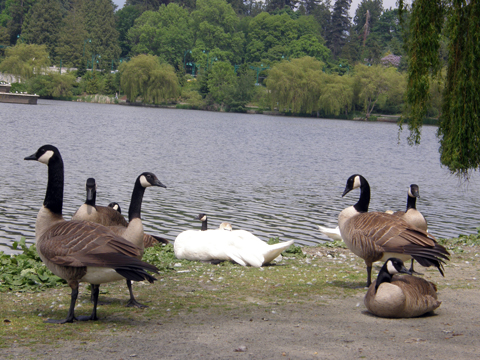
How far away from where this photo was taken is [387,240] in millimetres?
7543

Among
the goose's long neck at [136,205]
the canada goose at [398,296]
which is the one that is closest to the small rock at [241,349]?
the canada goose at [398,296]

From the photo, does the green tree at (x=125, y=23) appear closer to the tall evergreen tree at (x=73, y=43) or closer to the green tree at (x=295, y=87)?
the tall evergreen tree at (x=73, y=43)

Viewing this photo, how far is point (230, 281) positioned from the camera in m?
8.63

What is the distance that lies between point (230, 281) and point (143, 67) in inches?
3775

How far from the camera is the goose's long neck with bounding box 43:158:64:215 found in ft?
21.4

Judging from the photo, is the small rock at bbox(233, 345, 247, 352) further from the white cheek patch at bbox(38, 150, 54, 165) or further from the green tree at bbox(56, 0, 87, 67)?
the green tree at bbox(56, 0, 87, 67)

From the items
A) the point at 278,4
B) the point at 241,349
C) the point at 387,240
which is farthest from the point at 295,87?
the point at 278,4

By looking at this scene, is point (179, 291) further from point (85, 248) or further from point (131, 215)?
point (85, 248)

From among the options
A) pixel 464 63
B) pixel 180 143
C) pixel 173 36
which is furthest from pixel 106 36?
pixel 464 63

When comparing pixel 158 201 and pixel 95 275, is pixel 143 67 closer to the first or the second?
pixel 158 201

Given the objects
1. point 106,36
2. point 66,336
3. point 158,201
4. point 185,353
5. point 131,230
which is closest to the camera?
point 185,353

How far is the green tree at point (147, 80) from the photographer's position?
9900cm

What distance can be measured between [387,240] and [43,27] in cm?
14952

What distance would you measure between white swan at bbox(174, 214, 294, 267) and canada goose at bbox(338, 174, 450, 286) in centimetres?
182
